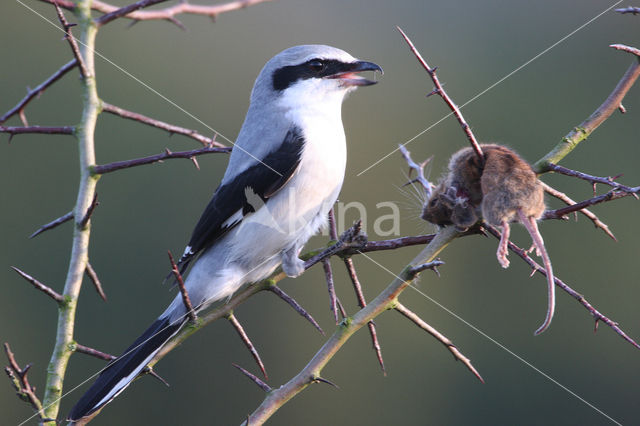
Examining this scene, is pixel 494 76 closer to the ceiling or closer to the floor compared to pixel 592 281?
closer to the ceiling

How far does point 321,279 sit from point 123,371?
235 inches

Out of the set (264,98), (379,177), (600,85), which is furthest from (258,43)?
(264,98)

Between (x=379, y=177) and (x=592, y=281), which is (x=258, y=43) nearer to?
(x=379, y=177)

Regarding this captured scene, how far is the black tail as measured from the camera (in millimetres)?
1785

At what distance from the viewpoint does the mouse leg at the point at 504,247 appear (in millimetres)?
1454

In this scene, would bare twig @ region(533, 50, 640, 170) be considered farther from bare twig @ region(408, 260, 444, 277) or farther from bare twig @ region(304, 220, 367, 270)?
bare twig @ region(304, 220, 367, 270)

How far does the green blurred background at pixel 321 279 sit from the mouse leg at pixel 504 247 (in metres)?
4.74

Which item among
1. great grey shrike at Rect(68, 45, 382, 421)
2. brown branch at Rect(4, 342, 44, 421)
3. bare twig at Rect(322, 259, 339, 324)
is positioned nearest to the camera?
brown branch at Rect(4, 342, 44, 421)

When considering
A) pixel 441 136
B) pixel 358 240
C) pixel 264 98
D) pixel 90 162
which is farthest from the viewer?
pixel 441 136

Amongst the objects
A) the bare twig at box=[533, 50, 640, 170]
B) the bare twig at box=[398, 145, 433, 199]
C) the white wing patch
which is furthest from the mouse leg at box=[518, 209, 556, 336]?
the white wing patch

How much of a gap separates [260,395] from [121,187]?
2.64 metres

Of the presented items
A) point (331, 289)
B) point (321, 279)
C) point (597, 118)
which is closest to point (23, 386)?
point (331, 289)

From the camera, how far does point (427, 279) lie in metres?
8.94

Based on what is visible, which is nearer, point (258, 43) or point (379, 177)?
point (379, 177)
